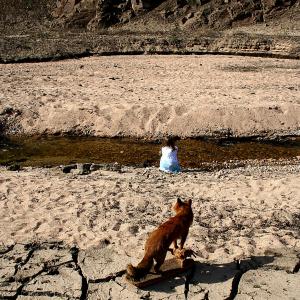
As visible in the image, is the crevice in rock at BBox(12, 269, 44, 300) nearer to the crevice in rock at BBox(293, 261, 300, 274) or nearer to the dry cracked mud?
the dry cracked mud

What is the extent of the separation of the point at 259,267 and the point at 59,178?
16.5 feet

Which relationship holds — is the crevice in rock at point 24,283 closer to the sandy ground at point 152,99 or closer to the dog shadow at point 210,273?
the dog shadow at point 210,273

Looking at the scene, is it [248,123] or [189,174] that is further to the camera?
[248,123]

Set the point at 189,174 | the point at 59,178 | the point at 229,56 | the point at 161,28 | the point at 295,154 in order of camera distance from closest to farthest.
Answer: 1. the point at 59,178
2. the point at 189,174
3. the point at 295,154
4. the point at 229,56
5. the point at 161,28

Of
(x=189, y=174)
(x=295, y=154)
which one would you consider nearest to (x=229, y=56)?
(x=295, y=154)

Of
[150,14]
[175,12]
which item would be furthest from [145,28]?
[175,12]

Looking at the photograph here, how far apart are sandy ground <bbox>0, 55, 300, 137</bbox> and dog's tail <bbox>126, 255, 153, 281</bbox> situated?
8.97 metres

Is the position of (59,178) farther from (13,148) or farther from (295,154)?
(295,154)

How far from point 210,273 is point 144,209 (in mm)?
2354

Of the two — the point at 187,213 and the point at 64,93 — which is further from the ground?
the point at 187,213

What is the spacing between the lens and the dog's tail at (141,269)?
6832mm

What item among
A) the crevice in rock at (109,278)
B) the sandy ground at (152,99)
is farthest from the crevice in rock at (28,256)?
the sandy ground at (152,99)

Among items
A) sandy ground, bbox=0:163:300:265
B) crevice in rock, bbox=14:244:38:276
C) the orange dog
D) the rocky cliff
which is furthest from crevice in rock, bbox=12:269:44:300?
the rocky cliff

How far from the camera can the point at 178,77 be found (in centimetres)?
2122
